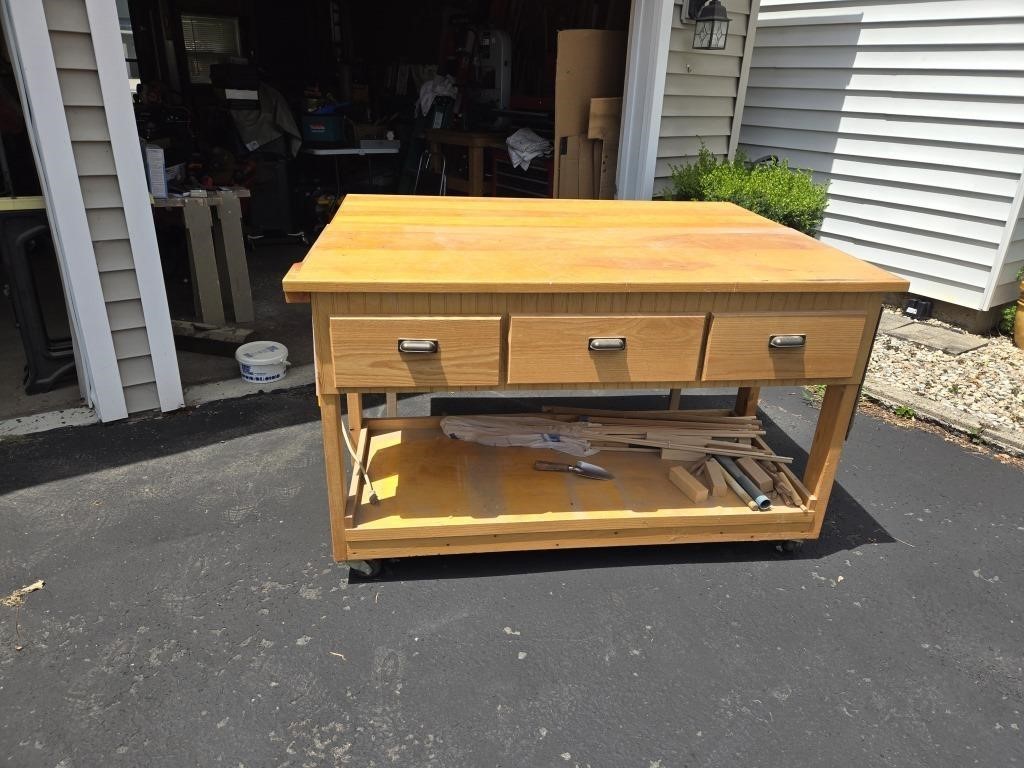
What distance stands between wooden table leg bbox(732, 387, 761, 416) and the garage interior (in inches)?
86.6

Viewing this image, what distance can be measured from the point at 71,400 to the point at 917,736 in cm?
365

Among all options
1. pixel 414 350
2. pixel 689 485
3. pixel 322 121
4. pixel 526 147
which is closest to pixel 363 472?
pixel 414 350

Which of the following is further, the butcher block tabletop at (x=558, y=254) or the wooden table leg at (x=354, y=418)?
the wooden table leg at (x=354, y=418)

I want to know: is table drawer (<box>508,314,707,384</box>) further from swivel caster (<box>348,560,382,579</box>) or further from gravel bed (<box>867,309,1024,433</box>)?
gravel bed (<box>867,309,1024,433</box>)

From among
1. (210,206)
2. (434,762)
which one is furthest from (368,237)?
(210,206)

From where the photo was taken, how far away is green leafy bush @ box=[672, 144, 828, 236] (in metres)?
4.45

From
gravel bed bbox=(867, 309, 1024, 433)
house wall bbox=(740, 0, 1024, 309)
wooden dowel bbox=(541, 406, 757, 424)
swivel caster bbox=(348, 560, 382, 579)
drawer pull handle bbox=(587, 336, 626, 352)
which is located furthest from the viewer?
house wall bbox=(740, 0, 1024, 309)

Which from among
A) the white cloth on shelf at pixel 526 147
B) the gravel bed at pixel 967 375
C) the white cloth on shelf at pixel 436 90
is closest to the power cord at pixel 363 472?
the gravel bed at pixel 967 375

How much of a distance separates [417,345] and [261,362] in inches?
75.9

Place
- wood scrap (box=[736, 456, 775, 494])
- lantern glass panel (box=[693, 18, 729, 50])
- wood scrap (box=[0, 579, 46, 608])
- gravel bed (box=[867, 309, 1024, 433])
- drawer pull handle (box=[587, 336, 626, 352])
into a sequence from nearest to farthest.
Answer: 1. drawer pull handle (box=[587, 336, 626, 352])
2. wood scrap (box=[0, 579, 46, 608])
3. wood scrap (box=[736, 456, 775, 494])
4. gravel bed (box=[867, 309, 1024, 433])
5. lantern glass panel (box=[693, 18, 729, 50])

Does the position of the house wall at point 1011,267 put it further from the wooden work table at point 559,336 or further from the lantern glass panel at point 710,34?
the wooden work table at point 559,336

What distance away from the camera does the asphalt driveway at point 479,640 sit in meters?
1.70

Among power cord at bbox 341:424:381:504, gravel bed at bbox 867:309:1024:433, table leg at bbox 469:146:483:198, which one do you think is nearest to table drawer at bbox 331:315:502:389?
power cord at bbox 341:424:381:504

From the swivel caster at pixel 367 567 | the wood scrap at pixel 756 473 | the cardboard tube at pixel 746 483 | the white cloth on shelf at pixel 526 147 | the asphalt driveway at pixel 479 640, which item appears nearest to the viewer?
the asphalt driveway at pixel 479 640
